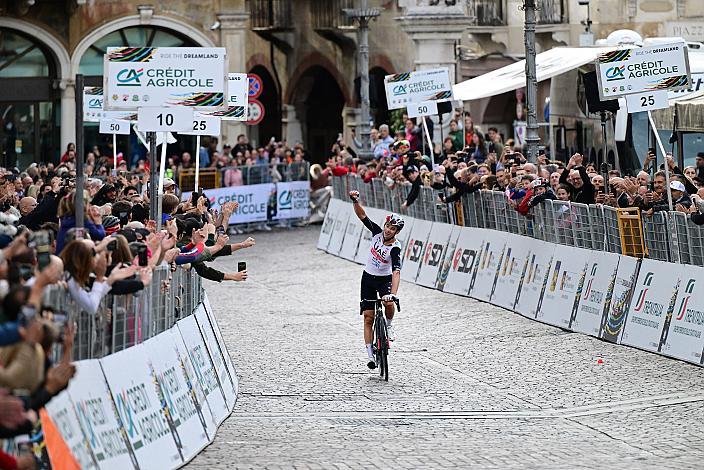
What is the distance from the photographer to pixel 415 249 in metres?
28.8

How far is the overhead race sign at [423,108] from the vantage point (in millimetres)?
31328

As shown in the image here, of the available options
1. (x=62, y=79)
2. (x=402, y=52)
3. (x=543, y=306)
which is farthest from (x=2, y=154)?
(x=543, y=306)

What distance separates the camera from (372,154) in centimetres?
3778

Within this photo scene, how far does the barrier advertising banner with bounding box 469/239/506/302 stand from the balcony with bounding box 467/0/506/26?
2464 cm

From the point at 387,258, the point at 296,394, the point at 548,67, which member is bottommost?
the point at 296,394

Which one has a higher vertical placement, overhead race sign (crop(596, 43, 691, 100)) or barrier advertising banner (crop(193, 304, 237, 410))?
overhead race sign (crop(596, 43, 691, 100))

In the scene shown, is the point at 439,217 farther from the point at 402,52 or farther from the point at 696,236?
the point at 402,52

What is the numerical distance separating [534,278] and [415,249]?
19.0 ft

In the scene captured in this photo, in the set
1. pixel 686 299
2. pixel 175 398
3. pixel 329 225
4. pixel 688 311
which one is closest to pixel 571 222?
pixel 686 299

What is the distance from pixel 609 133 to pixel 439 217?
274 inches

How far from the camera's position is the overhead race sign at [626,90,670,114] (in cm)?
2177

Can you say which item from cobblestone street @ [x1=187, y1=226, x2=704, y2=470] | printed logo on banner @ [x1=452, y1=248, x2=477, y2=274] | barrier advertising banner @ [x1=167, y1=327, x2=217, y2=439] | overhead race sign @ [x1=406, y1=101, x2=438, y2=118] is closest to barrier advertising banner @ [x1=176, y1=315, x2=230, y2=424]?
barrier advertising banner @ [x1=167, y1=327, x2=217, y2=439]

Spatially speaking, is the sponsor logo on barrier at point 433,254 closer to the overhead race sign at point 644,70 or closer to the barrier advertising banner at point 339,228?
the barrier advertising banner at point 339,228

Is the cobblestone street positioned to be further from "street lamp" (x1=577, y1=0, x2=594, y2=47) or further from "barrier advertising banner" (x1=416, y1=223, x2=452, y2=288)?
"street lamp" (x1=577, y1=0, x2=594, y2=47)
